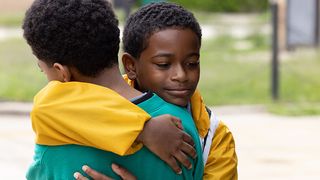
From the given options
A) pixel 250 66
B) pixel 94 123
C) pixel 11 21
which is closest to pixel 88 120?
pixel 94 123

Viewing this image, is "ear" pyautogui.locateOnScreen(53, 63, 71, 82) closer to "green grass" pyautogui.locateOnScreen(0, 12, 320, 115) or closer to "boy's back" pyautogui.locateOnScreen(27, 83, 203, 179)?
"boy's back" pyautogui.locateOnScreen(27, 83, 203, 179)

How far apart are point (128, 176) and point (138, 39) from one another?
50 centimetres

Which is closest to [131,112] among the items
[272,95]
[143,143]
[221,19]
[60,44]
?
[143,143]

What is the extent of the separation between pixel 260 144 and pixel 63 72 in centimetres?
759

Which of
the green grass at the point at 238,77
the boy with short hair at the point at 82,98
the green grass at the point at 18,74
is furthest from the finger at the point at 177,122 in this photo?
the green grass at the point at 18,74

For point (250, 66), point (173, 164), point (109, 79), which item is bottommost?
point (250, 66)

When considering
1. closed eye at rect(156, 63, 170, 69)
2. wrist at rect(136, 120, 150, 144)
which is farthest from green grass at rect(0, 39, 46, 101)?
wrist at rect(136, 120, 150, 144)

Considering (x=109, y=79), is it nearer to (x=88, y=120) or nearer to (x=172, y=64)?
(x=88, y=120)

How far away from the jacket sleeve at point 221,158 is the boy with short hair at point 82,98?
26cm

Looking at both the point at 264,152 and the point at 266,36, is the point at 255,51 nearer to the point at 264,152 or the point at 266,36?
the point at 266,36

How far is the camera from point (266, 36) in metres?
22.2

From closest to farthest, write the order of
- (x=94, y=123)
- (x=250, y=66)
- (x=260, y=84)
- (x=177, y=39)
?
(x=94, y=123)
(x=177, y=39)
(x=260, y=84)
(x=250, y=66)

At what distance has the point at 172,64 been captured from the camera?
92.7 inches

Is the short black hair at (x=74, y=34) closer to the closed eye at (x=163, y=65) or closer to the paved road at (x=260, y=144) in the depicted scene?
the closed eye at (x=163, y=65)
